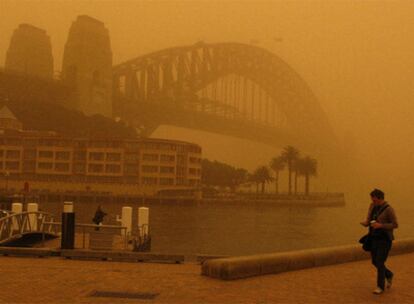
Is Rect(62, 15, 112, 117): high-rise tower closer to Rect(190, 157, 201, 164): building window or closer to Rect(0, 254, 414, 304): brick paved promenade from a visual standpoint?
Rect(190, 157, 201, 164): building window

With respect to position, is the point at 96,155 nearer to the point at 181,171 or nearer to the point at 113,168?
the point at 113,168

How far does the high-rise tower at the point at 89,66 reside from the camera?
5586 inches

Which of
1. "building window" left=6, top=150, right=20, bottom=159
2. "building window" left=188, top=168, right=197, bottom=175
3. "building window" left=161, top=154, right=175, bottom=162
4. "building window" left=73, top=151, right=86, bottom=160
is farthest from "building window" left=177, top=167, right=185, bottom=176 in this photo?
"building window" left=6, top=150, right=20, bottom=159

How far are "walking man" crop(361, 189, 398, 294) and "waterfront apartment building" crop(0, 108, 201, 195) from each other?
9003 centimetres

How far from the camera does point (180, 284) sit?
10.1 meters

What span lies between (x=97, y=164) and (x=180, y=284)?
96602 millimetres

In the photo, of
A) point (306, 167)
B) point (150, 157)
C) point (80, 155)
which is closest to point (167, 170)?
point (150, 157)

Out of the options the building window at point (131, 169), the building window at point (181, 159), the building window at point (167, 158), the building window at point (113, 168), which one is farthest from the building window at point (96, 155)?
the building window at point (181, 159)

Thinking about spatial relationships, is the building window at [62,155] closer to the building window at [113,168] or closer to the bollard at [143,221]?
the building window at [113,168]

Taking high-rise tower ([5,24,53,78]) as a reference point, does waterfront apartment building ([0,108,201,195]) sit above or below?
below

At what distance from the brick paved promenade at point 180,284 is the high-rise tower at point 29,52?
145 meters

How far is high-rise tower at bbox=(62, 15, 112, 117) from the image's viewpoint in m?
142

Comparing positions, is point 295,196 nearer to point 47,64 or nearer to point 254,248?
point 47,64

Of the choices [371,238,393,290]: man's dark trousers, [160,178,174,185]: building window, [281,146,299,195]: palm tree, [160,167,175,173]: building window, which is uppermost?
[281,146,299,195]: palm tree
